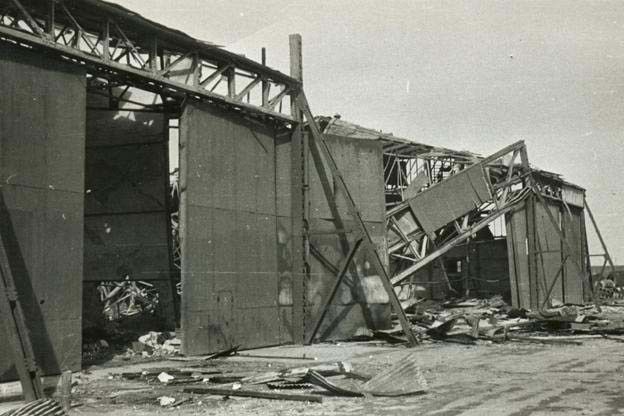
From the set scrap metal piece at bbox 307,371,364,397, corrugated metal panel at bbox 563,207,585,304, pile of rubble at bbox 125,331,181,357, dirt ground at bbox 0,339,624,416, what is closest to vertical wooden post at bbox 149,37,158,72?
dirt ground at bbox 0,339,624,416

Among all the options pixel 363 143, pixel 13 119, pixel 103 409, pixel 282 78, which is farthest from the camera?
pixel 363 143

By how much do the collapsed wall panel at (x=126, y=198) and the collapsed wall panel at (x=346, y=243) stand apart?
3.97m

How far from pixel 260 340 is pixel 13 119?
797cm

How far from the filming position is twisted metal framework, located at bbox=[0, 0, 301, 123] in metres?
10.9

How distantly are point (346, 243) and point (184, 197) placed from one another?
560 cm

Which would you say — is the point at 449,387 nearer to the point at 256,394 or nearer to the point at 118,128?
the point at 256,394

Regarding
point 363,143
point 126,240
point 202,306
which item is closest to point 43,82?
point 202,306

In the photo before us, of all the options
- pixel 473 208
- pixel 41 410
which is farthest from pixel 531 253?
pixel 41 410

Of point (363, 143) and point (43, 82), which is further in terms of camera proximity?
point (363, 143)

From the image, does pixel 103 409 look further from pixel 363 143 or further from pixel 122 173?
pixel 363 143

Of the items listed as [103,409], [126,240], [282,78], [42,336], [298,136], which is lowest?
[103,409]

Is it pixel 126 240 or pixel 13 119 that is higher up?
pixel 13 119

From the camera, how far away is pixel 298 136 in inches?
675

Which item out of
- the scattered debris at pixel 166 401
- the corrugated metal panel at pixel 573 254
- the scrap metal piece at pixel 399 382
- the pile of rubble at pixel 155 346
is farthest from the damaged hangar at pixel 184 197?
the corrugated metal panel at pixel 573 254
